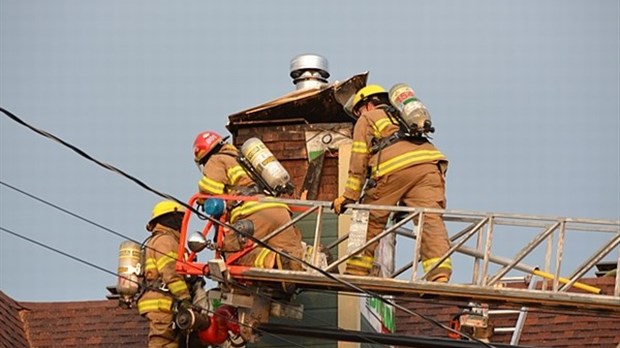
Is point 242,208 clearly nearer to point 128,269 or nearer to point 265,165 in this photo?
point 265,165

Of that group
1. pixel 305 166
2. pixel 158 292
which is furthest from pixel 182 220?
pixel 305 166

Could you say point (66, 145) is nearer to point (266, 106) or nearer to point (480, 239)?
point (480, 239)

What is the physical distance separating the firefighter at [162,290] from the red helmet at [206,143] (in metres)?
0.79

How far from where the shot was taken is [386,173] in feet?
46.5

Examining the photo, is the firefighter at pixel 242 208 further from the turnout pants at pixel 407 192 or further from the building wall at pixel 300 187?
the building wall at pixel 300 187

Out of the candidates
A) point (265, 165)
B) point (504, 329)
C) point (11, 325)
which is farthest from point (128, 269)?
point (504, 329)

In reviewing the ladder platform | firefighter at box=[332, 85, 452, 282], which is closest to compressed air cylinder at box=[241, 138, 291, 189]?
firefighter at box=[332, 85, 452, 282]

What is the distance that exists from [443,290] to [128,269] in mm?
3248

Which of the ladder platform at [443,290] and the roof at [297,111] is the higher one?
the roof at [297,111]

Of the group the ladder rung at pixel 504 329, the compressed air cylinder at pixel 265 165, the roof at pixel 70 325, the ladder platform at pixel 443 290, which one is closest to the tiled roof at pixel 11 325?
the roof at pixel 70 325

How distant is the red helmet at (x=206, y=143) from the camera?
15.2m

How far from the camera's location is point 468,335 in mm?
14914

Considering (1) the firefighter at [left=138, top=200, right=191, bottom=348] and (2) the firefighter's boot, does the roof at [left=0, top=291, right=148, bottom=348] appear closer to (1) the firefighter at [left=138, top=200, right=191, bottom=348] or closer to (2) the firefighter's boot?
(1) the firefighter at [left=138, top=200, right=191, bottom=348]

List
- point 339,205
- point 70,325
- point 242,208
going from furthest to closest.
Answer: point 70,325
point 242,208
point 339,205
